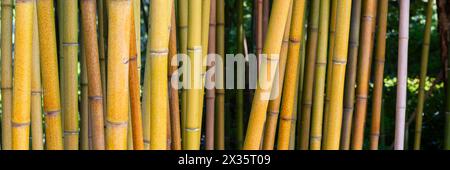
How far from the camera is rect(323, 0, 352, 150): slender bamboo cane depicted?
0.87 metres

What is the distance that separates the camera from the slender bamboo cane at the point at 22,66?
2.15 ft

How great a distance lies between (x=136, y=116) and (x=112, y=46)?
0.14 meters

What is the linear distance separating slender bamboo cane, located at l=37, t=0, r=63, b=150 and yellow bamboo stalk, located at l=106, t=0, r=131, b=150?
0.10 metres

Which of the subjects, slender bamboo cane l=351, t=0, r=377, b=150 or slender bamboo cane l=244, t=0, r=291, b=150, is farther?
slender bamboo cane l=351, t=0, r=377, b=150

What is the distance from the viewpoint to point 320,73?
1.03m

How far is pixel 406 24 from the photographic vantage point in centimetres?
107

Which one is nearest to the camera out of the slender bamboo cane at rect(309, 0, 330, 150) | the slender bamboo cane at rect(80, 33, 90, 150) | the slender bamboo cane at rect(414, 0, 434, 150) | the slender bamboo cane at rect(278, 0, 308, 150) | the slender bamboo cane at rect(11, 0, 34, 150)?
the slender bamboo cane at rect(11, 0, 34, 150)

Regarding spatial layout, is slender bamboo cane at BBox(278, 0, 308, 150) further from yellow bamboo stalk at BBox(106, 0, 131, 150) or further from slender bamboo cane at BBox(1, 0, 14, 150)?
slender bamboo cane at BBox(1, 0, 14, 150)

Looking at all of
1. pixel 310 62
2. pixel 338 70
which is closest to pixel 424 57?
pixel 310 62

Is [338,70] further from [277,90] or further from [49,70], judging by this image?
[49,70]

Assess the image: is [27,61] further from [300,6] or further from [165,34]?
[300,6]

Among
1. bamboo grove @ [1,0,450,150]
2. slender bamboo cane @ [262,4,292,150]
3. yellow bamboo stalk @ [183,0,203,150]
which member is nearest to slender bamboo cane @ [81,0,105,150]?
bamboo grove @ [1,0,450,150]

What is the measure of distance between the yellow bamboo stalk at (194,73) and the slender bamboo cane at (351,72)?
0.34m
